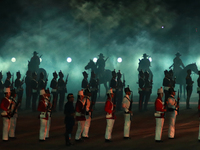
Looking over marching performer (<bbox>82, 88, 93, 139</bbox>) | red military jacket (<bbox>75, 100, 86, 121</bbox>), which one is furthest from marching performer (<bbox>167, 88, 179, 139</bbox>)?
red military jacket (<bbox>75, 100, 86, 121</bbox>)

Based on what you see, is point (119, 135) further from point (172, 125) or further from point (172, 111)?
point (172, 111)

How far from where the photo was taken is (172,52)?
29.7 metres

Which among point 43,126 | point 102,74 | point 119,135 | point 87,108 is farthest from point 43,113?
point 102,74

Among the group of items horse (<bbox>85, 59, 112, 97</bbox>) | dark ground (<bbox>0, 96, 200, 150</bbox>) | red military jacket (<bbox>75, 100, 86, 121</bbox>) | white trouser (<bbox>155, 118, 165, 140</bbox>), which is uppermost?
horse (<bbox>85, 59, 112, 97</bbox>)

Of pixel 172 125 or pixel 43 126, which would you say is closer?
pixel 172 125

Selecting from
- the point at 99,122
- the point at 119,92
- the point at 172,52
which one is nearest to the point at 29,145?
the point at 99,122

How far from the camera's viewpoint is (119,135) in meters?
11.9

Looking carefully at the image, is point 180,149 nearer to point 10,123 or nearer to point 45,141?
point 45,141

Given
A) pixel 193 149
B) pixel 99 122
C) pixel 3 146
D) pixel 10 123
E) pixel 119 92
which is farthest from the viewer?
pixel 119 92

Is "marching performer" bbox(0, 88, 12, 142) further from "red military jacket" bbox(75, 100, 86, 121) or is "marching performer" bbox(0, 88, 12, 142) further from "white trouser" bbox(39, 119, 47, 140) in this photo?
"red military jacket" bbox(75, 100, 86, 121)

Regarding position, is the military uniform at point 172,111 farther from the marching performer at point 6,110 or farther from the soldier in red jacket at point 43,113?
the marching performer at point 6,110

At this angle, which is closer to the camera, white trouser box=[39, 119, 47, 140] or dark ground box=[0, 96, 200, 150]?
dark ground box=[0, 96, 200, 150]

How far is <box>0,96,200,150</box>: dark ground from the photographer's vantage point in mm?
10125

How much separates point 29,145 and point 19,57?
21.7 m
